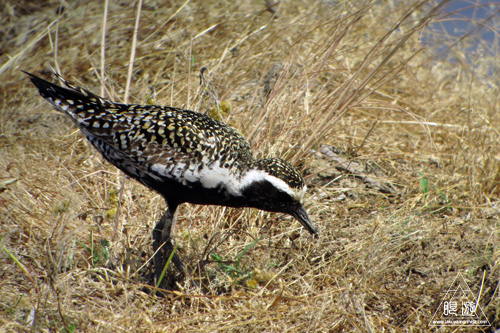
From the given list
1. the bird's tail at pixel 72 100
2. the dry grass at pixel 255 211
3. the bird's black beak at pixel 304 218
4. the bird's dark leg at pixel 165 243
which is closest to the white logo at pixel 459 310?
the dry grass at pixel 255 211

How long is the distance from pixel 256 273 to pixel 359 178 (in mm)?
1893

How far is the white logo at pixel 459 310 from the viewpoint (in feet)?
10.3

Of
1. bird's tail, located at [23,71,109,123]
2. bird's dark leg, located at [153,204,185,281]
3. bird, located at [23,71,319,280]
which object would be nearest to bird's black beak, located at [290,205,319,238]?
bird, located at [23,71,319,280]

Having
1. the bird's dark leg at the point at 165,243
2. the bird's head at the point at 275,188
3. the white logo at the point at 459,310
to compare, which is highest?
the bird's head at the point at 275,188

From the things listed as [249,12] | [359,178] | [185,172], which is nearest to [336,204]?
[359,178]

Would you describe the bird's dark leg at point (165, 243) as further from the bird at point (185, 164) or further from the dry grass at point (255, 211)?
the dry grass at point (255, 211)

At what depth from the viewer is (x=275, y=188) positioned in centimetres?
343

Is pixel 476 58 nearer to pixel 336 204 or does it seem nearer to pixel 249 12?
pixel 336 204

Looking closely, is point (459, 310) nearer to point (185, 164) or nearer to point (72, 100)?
point (185, 164)

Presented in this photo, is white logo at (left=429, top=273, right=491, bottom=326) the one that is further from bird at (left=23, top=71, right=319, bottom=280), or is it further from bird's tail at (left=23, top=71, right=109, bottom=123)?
bird's tail at (left=23, top=71, right=109, bottom=123)

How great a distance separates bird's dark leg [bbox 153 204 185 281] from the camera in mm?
3684

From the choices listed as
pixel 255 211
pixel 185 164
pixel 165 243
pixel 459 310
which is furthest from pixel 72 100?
pixel 459 310

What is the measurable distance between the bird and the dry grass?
0.39m

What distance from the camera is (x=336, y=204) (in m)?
4.59
